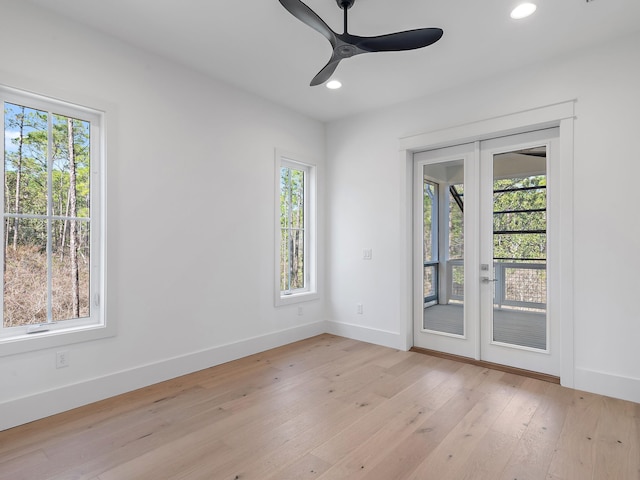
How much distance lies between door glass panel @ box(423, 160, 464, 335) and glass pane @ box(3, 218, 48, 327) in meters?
3.56

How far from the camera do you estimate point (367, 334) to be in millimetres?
4438

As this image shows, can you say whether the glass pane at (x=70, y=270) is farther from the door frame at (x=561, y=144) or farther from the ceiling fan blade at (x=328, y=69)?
the door frame at (x=561, y=144)

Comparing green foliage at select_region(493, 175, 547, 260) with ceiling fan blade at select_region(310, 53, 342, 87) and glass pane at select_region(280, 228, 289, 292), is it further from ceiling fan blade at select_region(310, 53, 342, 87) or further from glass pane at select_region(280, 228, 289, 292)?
glass pane at select_region(280, 228, 289, 292)

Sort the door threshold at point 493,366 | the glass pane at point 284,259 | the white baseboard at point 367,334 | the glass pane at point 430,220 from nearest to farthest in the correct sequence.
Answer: the door threshold at point 493,366
the glass pane at point 430,220
the white baseboard at point 367,334
the glass pane at point 284,259

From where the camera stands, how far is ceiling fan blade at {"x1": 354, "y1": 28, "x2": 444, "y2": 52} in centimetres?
220

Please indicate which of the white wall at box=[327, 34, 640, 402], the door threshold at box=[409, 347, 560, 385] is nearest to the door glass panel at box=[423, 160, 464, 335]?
the door threshold at box=[409, 347, 560, 385]

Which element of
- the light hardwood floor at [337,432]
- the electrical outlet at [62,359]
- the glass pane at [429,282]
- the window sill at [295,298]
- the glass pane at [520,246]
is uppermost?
the glass pane at [520,246]

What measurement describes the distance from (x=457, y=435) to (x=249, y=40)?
3.27 m

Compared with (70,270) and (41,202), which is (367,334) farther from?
(41,202)

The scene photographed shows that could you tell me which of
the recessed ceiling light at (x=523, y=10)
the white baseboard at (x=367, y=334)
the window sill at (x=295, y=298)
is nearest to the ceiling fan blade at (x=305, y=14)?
the recessed ceiling light at (x=523, y=10)

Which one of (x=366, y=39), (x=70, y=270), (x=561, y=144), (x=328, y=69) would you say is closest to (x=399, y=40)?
(x=366, y=39)

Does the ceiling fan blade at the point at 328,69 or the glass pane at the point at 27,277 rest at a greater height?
the ceiling fan blade at the point at 328,69

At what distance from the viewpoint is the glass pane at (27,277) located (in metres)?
2.50

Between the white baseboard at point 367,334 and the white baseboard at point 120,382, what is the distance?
2.70 feet
